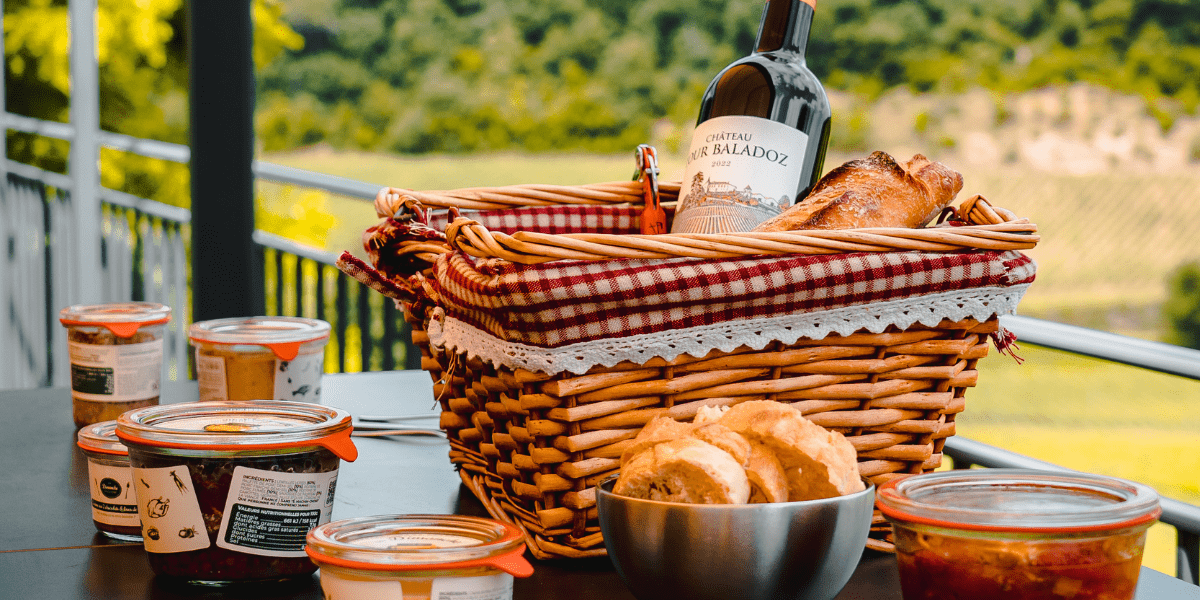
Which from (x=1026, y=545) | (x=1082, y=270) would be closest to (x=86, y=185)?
(x=1026, y=545)

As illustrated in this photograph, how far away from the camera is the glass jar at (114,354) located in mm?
877

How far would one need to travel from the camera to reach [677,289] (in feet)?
1.87

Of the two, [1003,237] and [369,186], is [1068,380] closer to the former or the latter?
[369,186]

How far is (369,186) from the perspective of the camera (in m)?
2.46

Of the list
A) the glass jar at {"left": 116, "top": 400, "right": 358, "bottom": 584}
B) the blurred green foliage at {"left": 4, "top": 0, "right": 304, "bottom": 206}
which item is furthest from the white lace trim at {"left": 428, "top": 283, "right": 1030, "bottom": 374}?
the blurred green foliage at {"left": 4, "top": 0, "right": 304, "bottom": 206}

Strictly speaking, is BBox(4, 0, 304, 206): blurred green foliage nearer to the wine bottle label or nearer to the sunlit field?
the wine bottle label

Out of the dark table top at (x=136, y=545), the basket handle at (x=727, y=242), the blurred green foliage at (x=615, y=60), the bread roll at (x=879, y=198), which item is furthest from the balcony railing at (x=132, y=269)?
the blurred green foliage at (x=615, y=60)

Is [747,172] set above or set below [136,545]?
above

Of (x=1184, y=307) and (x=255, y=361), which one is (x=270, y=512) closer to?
(x=255, y=361)

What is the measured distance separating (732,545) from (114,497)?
0.42 m

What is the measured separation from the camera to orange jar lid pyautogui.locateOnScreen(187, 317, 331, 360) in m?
0.86

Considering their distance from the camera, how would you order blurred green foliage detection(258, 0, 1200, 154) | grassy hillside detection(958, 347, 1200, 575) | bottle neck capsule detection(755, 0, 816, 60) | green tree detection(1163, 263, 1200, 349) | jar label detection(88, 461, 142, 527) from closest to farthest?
jar label detection(88, 461, 142, 527)
bottle neck capsule detection(755, 0, 816, 60)
grassy hillside detection(958, 347, 1200, 575)
green tree detection(1163, 263, 1200, 349)
blurred green foliage detection(258, 0, 1200, 154)

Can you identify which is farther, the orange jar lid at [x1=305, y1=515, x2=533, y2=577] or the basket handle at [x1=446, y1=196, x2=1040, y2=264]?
the basket handle at [x1=446, y1=196, x2=1040, y2=264]

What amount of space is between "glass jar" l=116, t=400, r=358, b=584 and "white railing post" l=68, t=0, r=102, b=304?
2.94m
